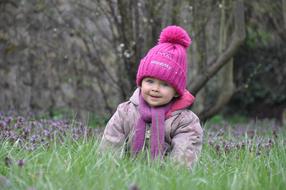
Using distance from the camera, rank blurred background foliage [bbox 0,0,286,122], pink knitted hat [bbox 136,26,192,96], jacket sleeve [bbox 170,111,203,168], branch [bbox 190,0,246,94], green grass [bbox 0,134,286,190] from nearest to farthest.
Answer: green grass [bbox 0,134,286,190]
jacket sleeve [bbox 170,111,203,168]
pink knitted hat [bbox 136,26,192,96]
branch [bbox 190,0,246,94]
blurred background foliage [bbox 0,0,286,122]

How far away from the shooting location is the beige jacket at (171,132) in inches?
151

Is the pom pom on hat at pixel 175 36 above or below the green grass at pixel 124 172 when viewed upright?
above

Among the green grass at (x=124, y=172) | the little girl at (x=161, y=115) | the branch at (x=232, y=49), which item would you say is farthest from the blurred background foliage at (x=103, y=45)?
the green grass at (x=124, y=172)

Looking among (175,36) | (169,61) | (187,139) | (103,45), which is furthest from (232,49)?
(103,45)

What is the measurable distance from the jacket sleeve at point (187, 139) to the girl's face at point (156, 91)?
159mm

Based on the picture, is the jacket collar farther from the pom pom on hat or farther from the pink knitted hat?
the pom pom on hat

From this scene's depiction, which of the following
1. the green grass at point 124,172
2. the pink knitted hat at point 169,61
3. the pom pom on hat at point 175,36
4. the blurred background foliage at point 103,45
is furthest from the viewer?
the blurred background foliage at point 103,45

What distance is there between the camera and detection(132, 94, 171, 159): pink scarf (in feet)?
12.6

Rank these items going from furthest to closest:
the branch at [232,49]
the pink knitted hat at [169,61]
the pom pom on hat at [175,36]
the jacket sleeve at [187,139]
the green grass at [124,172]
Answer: the branch at [232,49]
the pom pom on hat at [175,36]
the pink knitted hat at [169,61]
the jacket sleeve at [187,139]
the green grass at [124,172]

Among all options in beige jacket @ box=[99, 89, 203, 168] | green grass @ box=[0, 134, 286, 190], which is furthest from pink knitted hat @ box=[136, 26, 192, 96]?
green grass @ box=[0, 134, 286, 190]

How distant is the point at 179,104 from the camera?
13.2 ft

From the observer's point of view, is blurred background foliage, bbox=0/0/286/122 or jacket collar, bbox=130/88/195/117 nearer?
jacket collar, bbox=130/88/195/117

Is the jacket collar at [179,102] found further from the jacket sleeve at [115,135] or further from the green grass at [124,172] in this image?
the green grass at [124,172]

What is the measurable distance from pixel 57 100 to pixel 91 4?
109 inches
